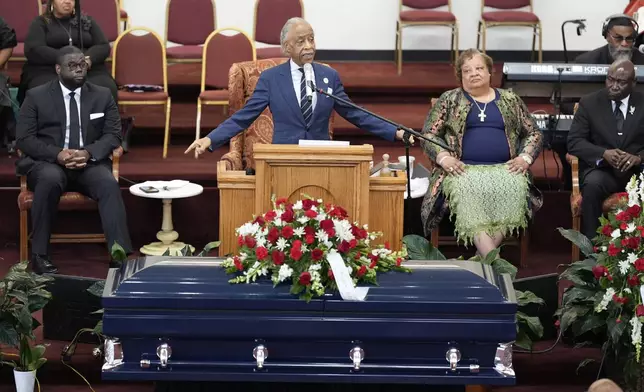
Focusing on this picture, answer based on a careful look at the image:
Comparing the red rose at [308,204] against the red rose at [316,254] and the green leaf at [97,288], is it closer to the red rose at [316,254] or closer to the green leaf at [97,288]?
the red rose at [316,254]

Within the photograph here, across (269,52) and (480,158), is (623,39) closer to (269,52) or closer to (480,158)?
(480,158)

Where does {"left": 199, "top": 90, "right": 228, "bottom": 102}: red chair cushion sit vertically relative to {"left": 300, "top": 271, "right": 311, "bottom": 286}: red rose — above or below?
above

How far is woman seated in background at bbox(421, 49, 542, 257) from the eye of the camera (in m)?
6.56

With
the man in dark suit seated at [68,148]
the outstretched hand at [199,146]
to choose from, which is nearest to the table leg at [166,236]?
the man in dark suit seated at [68,148]

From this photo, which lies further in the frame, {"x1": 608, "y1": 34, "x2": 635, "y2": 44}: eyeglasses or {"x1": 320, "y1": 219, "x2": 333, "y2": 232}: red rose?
{"x1": 608, "y1": 34, "x2": 635, "y2": 44}: eyeglasses

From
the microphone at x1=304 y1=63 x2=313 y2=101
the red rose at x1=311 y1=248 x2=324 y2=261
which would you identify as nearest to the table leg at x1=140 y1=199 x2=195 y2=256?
the microphone at x1=304 y1=63 x2=313 y2=101

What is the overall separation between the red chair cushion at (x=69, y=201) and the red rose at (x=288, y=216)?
289 cm

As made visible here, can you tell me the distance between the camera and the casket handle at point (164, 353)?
14.0 feet

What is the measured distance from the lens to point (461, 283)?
438 centimetres

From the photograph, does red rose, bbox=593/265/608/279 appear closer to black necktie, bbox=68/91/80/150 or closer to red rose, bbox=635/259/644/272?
red rose, bbox=635/259/644/272

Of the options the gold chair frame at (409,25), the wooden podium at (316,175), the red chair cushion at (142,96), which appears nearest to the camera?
the wooden podium at (316,175)

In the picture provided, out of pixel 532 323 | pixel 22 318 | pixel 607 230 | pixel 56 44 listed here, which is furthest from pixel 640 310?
pixel 56 44

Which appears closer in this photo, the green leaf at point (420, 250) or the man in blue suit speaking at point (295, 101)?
the green leaf at point (420, 250)

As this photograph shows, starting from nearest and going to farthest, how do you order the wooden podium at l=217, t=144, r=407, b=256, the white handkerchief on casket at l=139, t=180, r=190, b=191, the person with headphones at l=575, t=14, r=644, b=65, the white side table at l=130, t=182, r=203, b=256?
the wooden podium at l=217, t=144, r=407, b=256
the white side table at l=130, t=182, r=203, b=256
the white handkerchief on casket at l=139, t=180, r=190, b=191
the person with headphones at l=575, t=14, r=644, b=65
